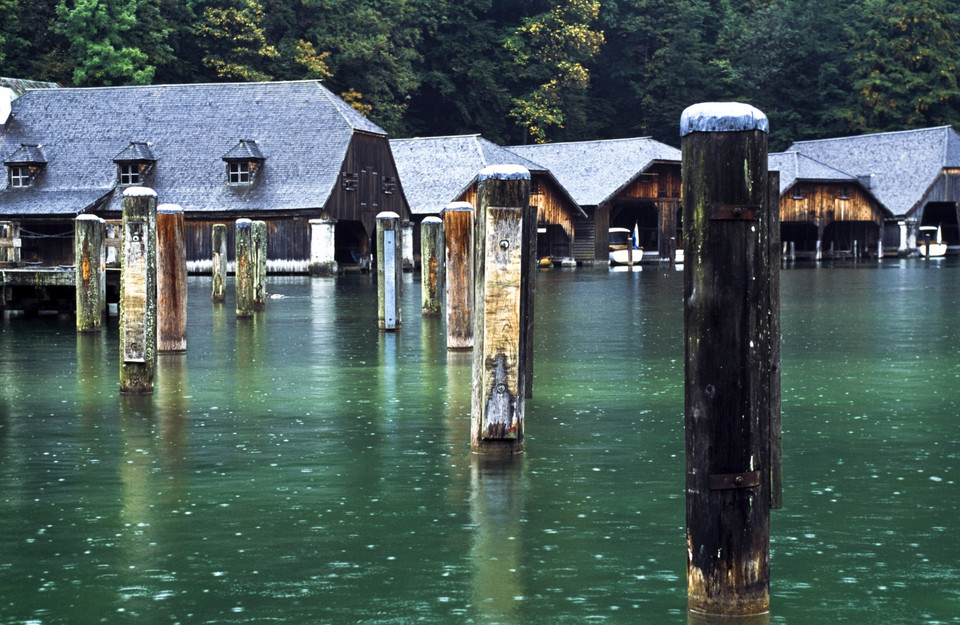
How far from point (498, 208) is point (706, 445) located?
4637mm

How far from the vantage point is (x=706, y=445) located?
20.7ft

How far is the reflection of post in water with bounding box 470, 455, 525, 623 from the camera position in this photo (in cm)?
718

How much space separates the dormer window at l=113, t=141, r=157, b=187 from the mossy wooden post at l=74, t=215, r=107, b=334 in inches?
1248

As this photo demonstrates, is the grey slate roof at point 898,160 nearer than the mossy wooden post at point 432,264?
No

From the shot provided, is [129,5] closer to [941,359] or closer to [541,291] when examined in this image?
[541,291]

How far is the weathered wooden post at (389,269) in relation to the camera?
22.0 metres

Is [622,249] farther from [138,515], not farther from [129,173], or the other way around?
[138,515]

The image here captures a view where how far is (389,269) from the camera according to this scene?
72.5ft

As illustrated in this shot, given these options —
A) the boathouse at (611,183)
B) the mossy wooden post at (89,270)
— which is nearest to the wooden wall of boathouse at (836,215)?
the boathouse at (611,183)

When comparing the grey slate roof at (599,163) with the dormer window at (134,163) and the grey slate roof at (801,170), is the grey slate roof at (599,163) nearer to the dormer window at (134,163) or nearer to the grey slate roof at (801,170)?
the grey slate roof at (801,170)

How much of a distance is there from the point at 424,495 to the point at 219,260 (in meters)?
→ 21.4

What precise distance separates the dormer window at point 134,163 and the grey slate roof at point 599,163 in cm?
2045

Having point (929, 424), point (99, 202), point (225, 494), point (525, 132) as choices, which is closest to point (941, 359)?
point (929, 424)

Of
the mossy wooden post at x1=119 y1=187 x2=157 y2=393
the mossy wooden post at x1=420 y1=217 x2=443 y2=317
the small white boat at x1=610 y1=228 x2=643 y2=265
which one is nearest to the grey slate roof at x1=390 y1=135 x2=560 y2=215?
the small white boat at x1=610 y1=228 x2=643 y2=265
